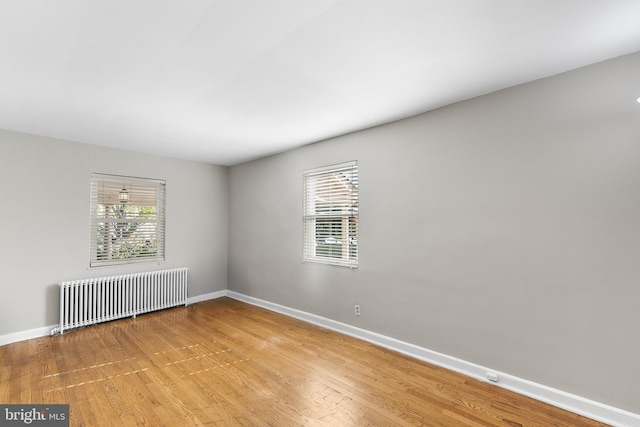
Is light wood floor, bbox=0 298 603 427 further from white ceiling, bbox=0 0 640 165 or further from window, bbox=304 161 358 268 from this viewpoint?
Answer: white ceiling, bbox=0 0 640 165

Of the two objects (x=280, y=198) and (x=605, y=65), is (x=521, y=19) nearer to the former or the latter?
(x=605, y=65)

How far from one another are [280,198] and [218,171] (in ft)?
5.54

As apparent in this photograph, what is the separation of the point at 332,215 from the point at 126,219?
3221 mm

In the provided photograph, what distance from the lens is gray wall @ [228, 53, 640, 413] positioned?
1.98 meters

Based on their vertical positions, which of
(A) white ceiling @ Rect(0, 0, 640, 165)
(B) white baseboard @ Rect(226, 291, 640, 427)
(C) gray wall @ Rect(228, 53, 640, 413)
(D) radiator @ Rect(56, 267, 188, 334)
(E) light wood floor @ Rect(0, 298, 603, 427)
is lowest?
(E) light wood floor @ Rect(0, 298, 603, 427)

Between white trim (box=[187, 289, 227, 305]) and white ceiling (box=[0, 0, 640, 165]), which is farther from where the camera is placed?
white trim (box=[187, 289, 227, 305])

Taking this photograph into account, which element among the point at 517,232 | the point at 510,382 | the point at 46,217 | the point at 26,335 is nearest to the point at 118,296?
the point at 26,335

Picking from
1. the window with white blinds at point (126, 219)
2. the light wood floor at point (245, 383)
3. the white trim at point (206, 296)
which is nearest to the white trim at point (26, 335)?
the light wood floor at point (245, 383)

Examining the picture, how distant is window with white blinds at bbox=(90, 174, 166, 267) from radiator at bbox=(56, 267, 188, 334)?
12.3 inches

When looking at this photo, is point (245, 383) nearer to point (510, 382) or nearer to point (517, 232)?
point (510, 382)

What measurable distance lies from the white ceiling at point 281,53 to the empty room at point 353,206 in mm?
17

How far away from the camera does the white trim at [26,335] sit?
129 inches

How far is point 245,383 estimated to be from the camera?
97.0 inches

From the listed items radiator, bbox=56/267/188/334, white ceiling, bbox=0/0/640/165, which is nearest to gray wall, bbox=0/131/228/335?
radiator, bbox=56/267/188/334
